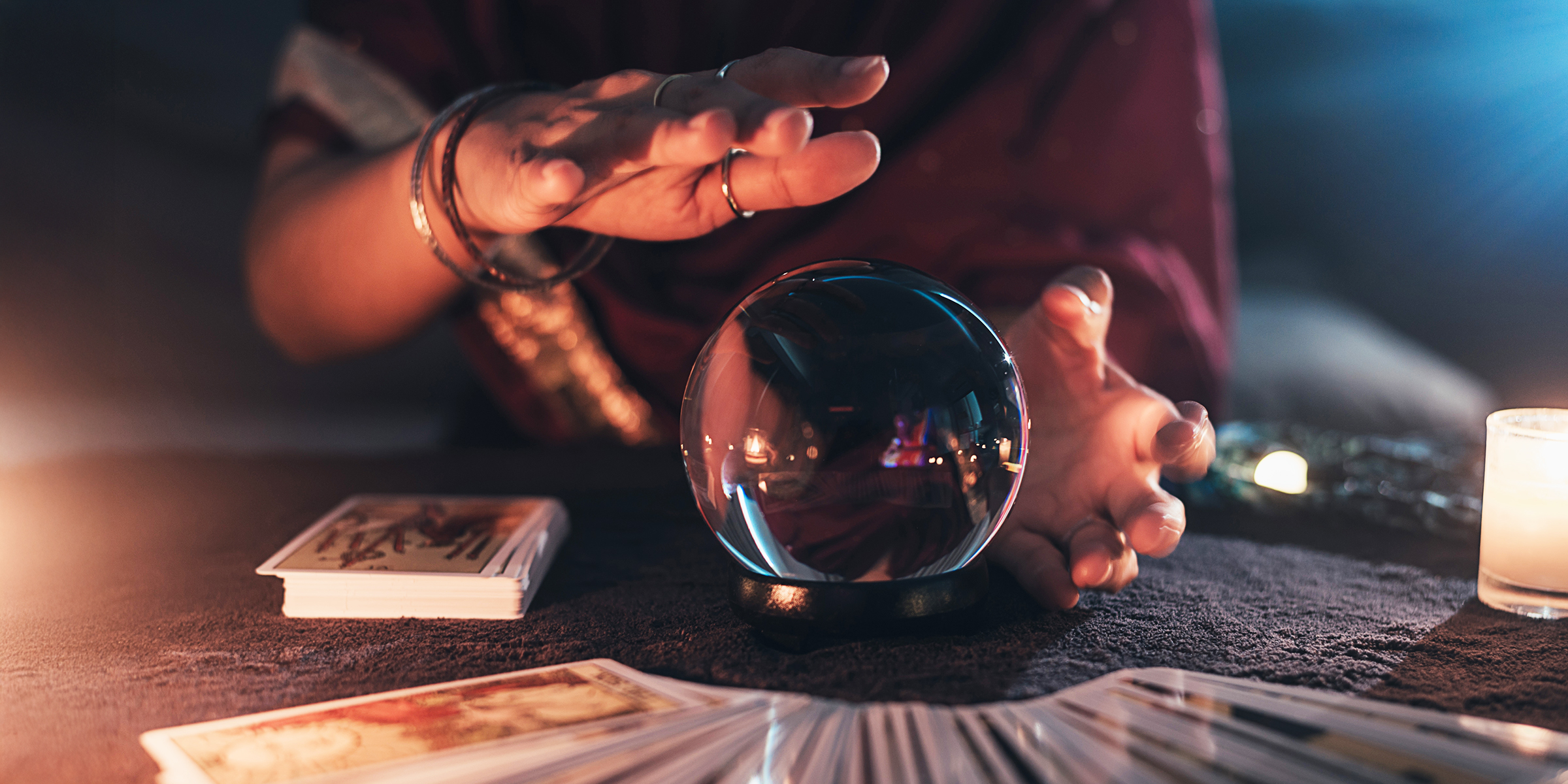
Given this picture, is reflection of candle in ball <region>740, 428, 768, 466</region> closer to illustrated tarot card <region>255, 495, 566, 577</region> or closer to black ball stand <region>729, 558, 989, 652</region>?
black ball stand <region>729, 558, 989, 652</region>

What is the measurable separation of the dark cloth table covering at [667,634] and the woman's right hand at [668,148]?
28 cm

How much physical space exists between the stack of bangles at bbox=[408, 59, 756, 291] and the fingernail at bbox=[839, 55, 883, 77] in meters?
0.12

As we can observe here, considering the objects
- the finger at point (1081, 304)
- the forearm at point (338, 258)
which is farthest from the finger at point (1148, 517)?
the forearm at point (338, 258)

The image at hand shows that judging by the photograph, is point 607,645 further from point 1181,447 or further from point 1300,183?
point 1300,183

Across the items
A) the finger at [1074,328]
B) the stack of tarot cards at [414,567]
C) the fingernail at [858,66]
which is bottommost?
the stack of tarot cards at [414,567]

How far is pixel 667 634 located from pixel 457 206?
1.27 ft

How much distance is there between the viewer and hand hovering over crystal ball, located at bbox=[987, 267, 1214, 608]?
0.55 m

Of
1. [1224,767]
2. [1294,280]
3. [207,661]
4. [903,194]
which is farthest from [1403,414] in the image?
[207,661]

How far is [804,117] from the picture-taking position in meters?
0.47

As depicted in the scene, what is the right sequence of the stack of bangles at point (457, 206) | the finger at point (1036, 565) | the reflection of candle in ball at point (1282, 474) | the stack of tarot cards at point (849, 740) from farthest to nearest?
the reflection of candle in ball at point (1282, 474) → the stack of bangles at point (457, 206) → the finger at point (1036, 565) → the stack of tarot cards at point (849, 740)

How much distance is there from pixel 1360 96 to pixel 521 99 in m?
2.14

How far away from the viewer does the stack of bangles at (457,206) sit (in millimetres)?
686

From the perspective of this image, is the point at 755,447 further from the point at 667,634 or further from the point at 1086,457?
the point at 1086,457

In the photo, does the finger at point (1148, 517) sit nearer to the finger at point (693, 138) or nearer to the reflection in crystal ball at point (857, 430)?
the reflection in crystal ball at point (857, 430)
